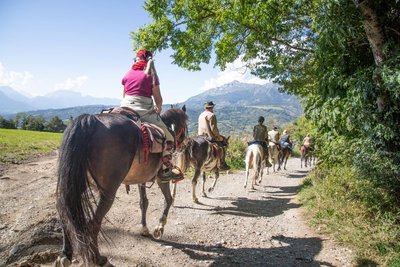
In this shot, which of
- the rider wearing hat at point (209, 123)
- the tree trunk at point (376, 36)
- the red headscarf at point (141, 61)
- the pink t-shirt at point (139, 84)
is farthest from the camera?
the rider wearing hat at point (209, 123)

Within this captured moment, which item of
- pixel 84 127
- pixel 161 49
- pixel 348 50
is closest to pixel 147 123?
pixel 84 127

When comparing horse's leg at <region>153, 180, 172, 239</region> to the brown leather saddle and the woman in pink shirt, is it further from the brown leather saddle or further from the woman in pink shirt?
the brown leather saddle

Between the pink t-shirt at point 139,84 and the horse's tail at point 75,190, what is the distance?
1.56 meters

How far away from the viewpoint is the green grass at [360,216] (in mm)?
4551

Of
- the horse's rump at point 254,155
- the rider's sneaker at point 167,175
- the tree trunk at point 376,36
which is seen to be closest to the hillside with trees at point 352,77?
the tree trunk at point 376,36

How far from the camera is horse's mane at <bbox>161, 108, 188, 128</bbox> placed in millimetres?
5973

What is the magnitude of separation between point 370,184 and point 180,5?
7.77 meters

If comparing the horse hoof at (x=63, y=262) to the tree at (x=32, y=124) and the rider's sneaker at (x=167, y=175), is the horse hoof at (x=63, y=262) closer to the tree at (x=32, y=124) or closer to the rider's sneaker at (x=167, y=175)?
the rider's sneaker at (x=167, y=175)

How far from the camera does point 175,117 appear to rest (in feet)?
20.1

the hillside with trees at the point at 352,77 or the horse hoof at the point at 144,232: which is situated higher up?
the hillside with trees at the point at 352,77

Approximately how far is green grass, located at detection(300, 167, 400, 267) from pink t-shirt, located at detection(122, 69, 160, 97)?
4.47 m

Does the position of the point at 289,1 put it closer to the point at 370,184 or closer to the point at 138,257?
the point at 370,184

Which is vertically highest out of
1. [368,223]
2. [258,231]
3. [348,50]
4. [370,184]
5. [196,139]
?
[348,50]

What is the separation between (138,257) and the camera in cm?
457
